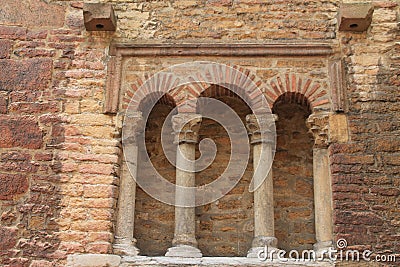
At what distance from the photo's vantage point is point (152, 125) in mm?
5875

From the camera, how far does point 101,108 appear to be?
5.35 meters

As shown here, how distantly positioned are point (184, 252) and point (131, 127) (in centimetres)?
129

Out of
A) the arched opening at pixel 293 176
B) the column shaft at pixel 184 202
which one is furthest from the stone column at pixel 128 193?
the arched opening at pixel 293 176

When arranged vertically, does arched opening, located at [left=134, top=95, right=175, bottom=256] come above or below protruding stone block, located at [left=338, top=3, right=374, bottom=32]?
below

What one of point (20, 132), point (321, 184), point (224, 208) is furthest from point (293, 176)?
point (20, 132)

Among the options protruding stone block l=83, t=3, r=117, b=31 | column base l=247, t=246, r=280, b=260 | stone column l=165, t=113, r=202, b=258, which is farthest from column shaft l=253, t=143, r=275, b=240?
protruding stone block l=83, t=3, r=117, b=31

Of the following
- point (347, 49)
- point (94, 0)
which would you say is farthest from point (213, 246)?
point (94, 0)

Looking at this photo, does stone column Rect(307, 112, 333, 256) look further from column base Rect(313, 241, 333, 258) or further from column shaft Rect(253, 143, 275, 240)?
column shaft Rect(253, 143, 275, 240)

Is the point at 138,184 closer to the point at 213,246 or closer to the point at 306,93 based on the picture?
the point at 213,246

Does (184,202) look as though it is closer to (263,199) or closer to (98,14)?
(263,199)

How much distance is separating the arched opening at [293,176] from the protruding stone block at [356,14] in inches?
33.7

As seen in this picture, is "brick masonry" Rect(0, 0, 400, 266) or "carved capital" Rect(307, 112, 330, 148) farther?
"carved capital" Rect(307, 112, 330, 148)

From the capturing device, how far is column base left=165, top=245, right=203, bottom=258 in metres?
4.91

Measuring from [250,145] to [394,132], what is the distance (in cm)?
140
